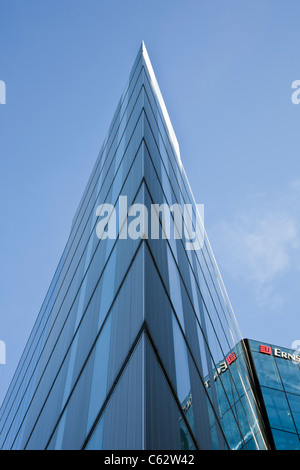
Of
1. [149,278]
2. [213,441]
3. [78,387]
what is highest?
[149,278]

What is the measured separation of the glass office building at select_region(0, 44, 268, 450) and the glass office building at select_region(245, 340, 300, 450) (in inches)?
67.3

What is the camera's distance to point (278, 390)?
66.8 feet

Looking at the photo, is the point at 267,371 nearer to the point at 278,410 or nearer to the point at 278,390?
the point at 278,390

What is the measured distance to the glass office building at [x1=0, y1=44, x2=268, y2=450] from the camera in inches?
260

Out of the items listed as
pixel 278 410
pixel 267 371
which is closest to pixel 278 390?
pixel 267 371

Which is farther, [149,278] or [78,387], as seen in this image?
[78,387]

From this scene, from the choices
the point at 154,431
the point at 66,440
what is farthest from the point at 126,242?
the point at 154,431

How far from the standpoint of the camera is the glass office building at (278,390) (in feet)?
56.8

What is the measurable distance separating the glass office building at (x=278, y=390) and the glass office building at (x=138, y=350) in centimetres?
171
